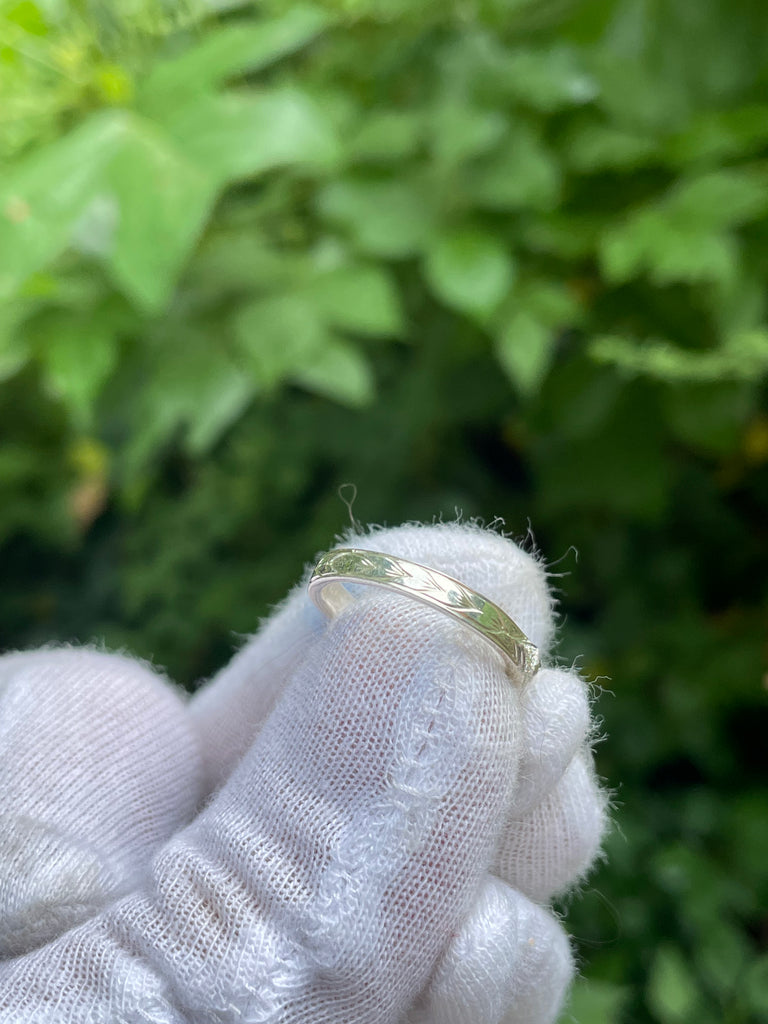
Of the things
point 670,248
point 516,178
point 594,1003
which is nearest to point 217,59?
point 516,178

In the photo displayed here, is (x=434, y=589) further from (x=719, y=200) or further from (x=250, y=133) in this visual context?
(x=719, y=200)

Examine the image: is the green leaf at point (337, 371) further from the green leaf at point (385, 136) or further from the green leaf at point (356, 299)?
the green leaf at point (385, 136)

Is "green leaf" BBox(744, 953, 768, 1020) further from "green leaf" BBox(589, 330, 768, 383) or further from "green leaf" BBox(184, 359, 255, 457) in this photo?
"green leaf" BBox(184, 359, 255, 457)

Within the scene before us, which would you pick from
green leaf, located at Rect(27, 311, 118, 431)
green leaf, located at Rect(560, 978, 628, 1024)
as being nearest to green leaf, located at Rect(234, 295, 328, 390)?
green leaf, located at Rect(27, 311, 118, 431)

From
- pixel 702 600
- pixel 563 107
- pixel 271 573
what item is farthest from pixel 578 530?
pixel 563 107

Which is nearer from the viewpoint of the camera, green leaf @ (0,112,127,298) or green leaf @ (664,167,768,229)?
green leaf @ (0,112,127,298)
